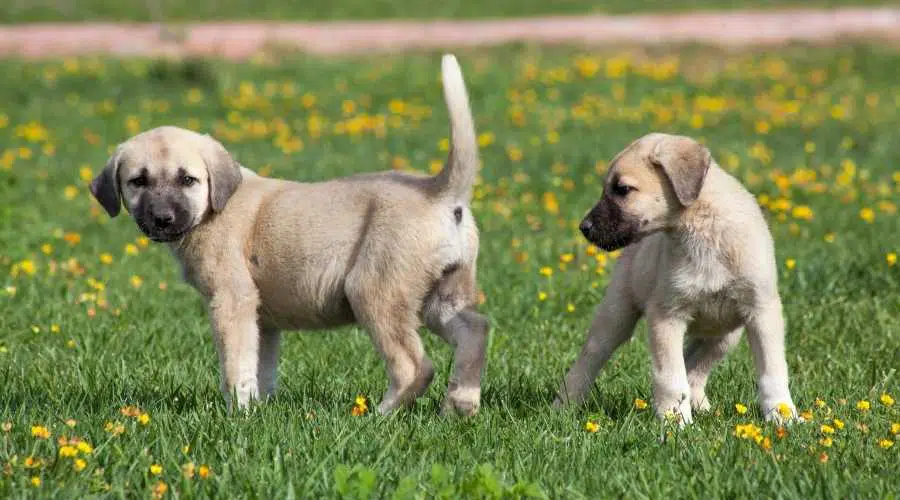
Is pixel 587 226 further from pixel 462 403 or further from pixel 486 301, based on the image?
pixel 486 301

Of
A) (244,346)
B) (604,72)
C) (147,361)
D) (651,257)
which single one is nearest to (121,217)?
(147,361)

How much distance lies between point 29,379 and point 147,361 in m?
0.57

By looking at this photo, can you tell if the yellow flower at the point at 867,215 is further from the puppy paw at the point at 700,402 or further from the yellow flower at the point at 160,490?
the yellow flower at the point at 160,490

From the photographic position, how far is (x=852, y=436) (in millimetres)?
4758

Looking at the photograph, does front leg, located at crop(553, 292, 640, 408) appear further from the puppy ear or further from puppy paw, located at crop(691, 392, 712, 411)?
the puppy ear

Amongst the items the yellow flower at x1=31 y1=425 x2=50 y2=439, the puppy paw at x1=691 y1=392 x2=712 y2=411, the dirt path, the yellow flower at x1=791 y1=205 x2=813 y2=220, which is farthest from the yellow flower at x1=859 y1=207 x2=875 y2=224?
the dirt path

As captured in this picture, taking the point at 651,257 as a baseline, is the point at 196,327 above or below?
below

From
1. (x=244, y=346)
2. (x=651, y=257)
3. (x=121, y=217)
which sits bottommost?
(x=121, y=217)

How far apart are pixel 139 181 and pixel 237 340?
2.61 ft

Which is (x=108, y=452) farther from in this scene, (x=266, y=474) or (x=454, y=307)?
(x=454, y=307)

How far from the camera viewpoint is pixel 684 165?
17.3ft

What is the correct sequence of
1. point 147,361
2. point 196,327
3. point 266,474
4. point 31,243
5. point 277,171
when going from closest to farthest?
point 266,474 → point 147,361 → point 196,327 → point 31,243 → point 277,171

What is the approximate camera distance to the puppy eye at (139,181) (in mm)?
5648

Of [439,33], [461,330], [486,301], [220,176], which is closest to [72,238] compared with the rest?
[486,301]
